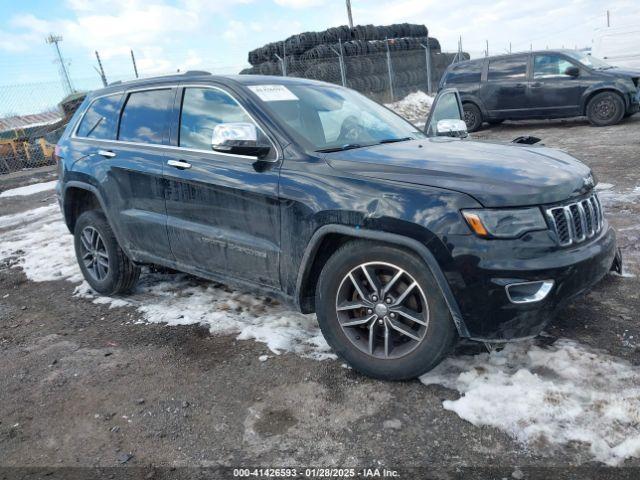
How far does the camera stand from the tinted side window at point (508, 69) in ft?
40.7

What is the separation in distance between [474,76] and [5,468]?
1296 centimetres

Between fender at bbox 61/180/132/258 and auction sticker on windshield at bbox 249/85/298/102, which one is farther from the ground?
auction sticker on windshield at bbox 249/85/298/102

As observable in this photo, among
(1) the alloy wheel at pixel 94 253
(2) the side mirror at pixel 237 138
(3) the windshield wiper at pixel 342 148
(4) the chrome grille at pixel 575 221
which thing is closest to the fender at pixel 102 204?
(1) the alloy wheel at pixel 94 253

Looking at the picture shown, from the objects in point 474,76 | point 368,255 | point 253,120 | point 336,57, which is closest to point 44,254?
point 253,120

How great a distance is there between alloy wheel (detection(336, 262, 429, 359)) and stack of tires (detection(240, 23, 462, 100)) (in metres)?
15.0

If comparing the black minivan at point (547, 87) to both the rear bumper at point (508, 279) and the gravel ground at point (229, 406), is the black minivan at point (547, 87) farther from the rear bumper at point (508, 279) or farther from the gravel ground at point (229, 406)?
the rear bumper at point (508, 279)

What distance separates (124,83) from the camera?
4.41 m

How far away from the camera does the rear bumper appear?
97.7 inches

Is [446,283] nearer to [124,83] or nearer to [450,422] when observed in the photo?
[450,422]

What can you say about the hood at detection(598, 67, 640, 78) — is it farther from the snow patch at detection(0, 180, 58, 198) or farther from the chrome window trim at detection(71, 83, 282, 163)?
the snow patch at detection(0, 180, 58, 198)

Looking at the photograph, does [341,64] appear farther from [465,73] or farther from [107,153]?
[107,153]

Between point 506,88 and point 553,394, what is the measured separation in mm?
11440

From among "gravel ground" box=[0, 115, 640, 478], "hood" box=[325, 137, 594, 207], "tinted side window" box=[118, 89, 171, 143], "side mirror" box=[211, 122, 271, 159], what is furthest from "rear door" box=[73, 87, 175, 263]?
"hood" box=[325, 137, 594, 207]

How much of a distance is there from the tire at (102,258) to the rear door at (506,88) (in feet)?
35.4
